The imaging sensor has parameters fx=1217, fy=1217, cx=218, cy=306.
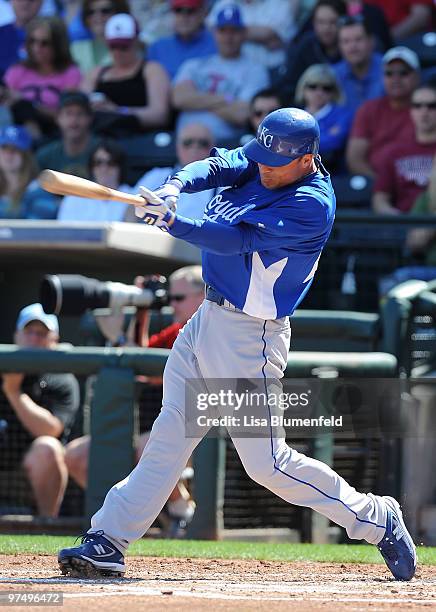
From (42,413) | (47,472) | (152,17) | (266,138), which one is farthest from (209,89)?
(266,138)

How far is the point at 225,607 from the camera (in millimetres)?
3414

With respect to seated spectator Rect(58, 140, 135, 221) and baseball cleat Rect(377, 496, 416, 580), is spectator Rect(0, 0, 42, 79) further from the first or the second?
baseball cleat Rect(377, 496, 416, 580)

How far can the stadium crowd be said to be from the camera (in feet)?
28.0

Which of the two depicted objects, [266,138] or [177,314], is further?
[177,314]

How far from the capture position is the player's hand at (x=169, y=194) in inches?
150

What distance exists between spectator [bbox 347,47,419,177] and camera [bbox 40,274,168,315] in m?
2.81

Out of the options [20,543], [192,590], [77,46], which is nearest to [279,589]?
[192,590]

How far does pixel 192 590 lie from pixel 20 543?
5.69 ft

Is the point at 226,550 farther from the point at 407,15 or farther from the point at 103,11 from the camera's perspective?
the point at 103,11

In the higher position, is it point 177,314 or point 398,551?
point 177,314

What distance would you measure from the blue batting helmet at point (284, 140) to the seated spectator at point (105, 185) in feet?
14.5

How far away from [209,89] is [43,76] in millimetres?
1715

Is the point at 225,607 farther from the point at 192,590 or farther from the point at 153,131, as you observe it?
the point at 153,131

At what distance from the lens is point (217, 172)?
167 inches
